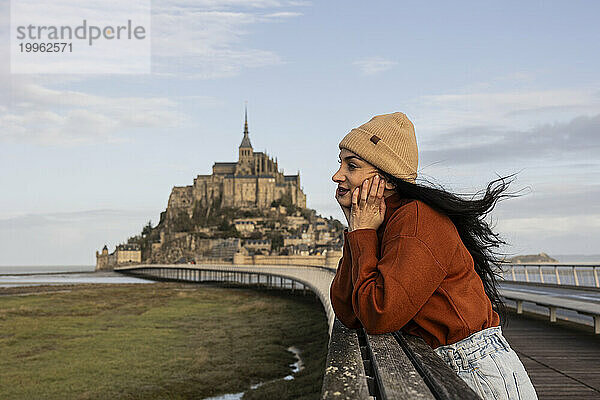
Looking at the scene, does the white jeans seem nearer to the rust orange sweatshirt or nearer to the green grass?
the rust orange sweatshirt

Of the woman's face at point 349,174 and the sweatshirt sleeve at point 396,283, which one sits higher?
the woman's face at point 349,174

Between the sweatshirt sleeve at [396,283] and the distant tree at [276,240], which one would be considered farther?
the distant tree at [276,240]

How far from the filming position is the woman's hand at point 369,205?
85.7 inches

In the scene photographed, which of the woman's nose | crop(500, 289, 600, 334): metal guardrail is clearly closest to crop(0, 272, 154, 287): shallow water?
crop(500, 289, 600, 334): metal guardrail

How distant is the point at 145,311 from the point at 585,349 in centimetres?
2003

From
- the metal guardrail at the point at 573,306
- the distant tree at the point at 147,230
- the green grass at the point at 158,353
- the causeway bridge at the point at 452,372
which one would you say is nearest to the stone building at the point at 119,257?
the distant tree at the point at 147,230

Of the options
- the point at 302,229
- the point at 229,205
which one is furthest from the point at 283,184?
the point at 302,229

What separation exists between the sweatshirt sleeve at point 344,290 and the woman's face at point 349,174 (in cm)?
15

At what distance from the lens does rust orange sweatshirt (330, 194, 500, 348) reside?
71.8 inches

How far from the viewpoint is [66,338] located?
15.6 m

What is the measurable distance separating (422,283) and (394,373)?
353mm

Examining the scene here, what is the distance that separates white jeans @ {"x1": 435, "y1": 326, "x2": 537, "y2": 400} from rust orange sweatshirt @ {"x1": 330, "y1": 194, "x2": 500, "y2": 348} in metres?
0.04

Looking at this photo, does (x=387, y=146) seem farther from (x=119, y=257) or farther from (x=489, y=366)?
(x=119, y=257)

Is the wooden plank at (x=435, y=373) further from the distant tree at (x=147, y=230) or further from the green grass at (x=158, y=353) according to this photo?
the distant tree at (x=147, y=230)
